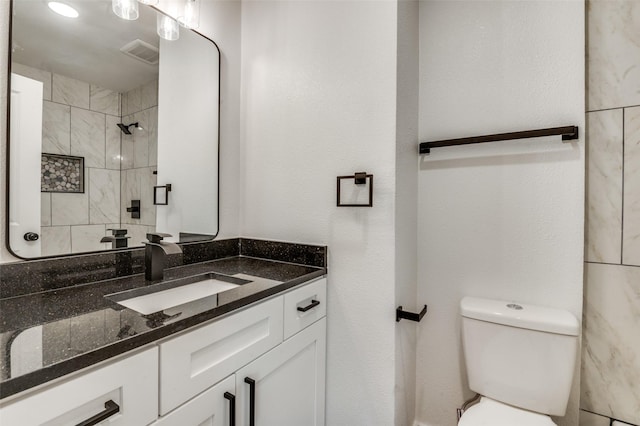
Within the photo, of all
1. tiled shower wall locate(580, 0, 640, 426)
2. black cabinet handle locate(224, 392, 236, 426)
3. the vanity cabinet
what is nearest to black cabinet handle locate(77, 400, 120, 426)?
the vanity cabinet

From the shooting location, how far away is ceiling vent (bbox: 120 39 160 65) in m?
1.20

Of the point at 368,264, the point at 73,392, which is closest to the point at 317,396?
the point at 368,264

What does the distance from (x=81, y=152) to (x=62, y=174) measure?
4.0 inches

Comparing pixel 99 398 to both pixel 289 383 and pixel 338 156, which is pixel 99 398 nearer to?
pixel 289 383

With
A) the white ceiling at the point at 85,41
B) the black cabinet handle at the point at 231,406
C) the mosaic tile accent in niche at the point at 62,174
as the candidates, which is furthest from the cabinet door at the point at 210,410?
the white ceiling at the point at 85,41

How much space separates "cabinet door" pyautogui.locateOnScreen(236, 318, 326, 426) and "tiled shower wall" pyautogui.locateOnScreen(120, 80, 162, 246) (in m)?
0.72

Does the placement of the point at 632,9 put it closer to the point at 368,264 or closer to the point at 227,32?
the point at 368,264

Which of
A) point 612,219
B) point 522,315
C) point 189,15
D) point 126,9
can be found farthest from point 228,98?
point 612,219

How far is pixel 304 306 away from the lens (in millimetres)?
1215

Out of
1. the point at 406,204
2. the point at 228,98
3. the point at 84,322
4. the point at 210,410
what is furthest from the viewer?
the point at 228,98

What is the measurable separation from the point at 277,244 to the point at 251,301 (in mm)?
563

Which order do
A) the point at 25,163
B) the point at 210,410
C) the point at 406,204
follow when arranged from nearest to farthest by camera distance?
1. the point at 210,410
2. the point at 25,163
3. the point at 406,204

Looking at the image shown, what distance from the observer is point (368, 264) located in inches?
49.6

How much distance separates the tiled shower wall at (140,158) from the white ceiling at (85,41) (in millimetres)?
57
